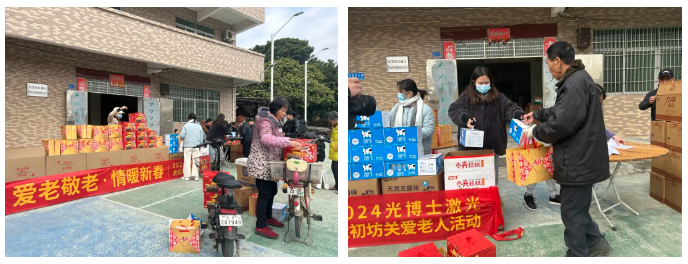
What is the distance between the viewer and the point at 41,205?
4418 millimetres

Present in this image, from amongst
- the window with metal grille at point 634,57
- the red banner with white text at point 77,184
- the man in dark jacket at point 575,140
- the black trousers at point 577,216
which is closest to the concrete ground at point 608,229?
the black trousers at point 577,216

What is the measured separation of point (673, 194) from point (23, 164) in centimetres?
718

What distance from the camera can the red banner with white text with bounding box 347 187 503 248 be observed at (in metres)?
2.98

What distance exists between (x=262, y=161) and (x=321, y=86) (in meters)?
8.34

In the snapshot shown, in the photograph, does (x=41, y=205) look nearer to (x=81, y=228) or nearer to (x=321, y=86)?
(x=81, y=228)

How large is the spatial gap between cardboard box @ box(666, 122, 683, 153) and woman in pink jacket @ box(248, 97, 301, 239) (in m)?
3.70

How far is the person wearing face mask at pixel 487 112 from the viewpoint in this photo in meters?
3.35

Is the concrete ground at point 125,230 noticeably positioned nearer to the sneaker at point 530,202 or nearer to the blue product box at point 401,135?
the blue product box at point 401,135

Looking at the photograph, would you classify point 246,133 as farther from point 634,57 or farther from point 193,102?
point 634,57

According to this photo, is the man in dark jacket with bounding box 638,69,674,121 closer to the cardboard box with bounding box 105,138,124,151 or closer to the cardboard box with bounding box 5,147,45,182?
the cardboard box with bounding box 105,138,124,151

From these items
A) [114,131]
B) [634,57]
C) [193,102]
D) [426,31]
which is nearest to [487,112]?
[114,131]

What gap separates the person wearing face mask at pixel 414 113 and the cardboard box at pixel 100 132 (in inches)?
185

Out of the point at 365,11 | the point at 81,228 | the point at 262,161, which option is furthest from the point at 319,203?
the point at 365,11

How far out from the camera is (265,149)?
3.33 meters
